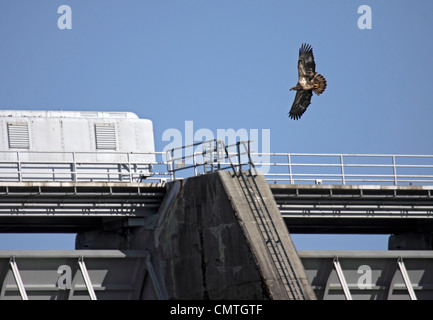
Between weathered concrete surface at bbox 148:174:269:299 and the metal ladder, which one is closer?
the metal ladder

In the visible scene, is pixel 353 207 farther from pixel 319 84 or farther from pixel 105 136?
pixel 105 136

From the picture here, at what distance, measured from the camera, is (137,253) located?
44.3 m

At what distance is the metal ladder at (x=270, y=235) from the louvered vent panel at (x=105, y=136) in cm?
978

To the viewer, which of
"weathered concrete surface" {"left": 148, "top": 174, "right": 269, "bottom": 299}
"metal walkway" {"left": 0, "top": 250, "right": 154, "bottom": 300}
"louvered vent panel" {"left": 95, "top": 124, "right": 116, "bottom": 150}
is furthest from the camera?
"louvered vent panel" {"left": 95, "top": 124, "right": 116, "bottom": 150}

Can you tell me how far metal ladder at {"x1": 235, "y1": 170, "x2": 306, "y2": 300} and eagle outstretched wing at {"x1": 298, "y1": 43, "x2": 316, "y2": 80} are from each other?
752 centimetres

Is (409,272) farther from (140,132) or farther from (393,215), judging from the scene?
(140,132)

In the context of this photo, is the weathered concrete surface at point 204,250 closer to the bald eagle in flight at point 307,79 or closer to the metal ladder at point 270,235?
the metal ladder at point 270,235

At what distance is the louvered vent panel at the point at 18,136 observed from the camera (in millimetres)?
49219

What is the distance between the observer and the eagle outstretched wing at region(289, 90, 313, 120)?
49469 millimetres

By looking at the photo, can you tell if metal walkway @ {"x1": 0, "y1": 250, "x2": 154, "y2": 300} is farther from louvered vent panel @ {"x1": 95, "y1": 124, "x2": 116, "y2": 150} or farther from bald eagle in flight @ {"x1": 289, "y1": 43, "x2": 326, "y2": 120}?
bald eagle in flight @ {"x1": 289, "y1": 43, "x2": 326, "y2": 120}

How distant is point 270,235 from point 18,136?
13185mm

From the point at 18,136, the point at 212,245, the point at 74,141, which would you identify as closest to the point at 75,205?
the point at 212,245

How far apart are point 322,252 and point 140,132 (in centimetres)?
1093

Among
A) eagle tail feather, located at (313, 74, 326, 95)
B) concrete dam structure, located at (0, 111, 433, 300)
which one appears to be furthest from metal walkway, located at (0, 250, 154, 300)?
eagle tail feather, located at (313, 74, 326, 95)
